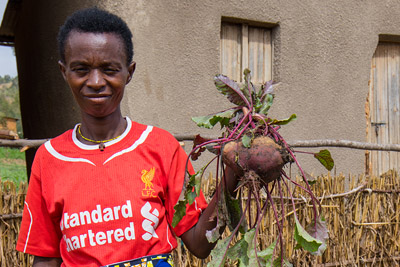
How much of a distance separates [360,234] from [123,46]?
2749 millimetres

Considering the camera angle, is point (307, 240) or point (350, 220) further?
point (350, 220)

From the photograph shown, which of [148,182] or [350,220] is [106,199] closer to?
[148,182]

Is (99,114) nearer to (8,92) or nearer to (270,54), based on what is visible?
(270,54)

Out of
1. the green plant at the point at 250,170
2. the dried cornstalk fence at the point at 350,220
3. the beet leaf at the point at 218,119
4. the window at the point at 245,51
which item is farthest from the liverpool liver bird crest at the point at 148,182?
the window at the point at 245,51

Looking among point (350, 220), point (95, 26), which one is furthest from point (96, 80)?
point (350, 220)

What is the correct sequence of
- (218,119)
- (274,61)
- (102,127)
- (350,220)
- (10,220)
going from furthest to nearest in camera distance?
(274,61) → (350,220) → (10,220) → (102,127) → (218,119)

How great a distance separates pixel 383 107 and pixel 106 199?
480cm

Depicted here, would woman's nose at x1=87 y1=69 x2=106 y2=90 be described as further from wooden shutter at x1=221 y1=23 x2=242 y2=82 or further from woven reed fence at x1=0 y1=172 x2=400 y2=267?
wooden shutter at x1=221 y1=23 x2=242 y2=82

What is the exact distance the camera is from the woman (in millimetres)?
1378

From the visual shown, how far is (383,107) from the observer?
5410mm

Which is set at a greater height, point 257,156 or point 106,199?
point 257,156

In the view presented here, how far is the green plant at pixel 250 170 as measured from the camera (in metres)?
1.22

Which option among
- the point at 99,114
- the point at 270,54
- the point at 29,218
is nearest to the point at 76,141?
the point at 99,114

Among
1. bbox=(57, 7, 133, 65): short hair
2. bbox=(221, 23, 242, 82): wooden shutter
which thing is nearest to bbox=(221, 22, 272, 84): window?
bbox=(221, 23, 242, 82): wooden shutter
